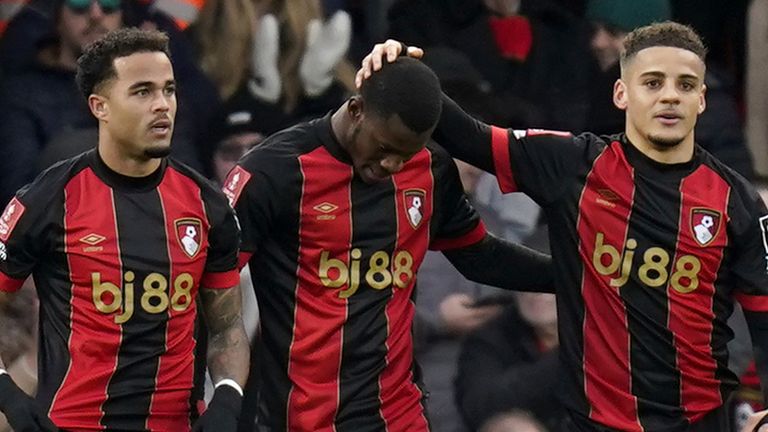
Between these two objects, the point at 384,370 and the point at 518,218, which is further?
the point at 518,218

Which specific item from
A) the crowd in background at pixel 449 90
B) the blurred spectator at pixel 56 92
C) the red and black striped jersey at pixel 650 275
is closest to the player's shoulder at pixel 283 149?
the red and black striped jersey at pixel 650 275

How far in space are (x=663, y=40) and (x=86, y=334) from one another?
2033mm

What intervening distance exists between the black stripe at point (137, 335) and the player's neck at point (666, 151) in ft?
5.02

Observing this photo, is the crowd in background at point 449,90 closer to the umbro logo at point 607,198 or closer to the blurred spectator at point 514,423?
the blurred spectator at point 514,423

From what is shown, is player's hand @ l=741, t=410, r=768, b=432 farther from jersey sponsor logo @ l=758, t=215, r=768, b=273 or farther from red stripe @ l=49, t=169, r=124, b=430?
red stripe @ l=49, t=169, r=124, b=430

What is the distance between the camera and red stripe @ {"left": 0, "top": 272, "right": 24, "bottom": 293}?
22.4 ft

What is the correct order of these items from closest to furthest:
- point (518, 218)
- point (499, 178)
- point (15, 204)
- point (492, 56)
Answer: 1. point (15, 204)
2. point (499, 178)
3. point (518, 218)
4. point (492, 56)

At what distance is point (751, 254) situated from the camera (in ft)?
23.3

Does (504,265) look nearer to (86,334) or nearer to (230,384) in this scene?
(230,384)

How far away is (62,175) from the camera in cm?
684

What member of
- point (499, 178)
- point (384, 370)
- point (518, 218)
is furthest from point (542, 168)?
point (518, 218)

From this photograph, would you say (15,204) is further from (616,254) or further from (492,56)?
(492,56)

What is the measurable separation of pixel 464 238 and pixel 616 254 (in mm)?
588

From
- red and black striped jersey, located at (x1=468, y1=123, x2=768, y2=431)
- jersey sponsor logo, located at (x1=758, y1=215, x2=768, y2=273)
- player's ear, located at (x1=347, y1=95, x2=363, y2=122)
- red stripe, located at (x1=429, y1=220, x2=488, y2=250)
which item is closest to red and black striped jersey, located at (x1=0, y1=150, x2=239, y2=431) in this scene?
player's ear, located at (x1=347, y1=95, x2=363, y2=122)
